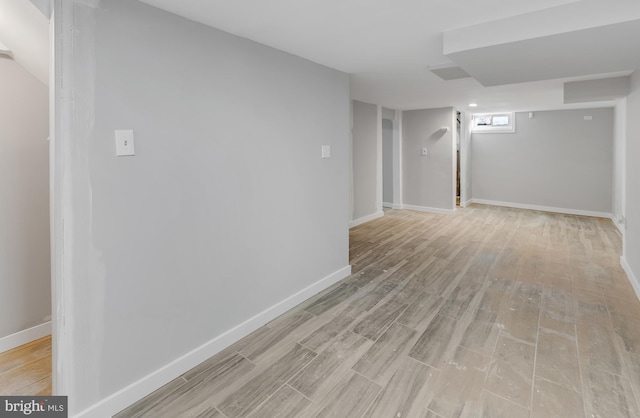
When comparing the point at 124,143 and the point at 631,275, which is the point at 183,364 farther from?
the point at 631,275

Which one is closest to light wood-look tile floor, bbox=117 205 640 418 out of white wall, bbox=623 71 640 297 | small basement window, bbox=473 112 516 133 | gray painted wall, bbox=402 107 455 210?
white wall, bbox=623 71 640 297

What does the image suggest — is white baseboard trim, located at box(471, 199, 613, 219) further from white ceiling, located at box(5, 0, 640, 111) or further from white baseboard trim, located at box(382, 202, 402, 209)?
white ceiling, located at box(5, 0, 640, 111)

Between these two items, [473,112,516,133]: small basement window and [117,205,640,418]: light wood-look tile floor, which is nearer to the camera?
[117,205,640,418]: light wood-look tile floor

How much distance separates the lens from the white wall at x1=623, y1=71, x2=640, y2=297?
2906mm

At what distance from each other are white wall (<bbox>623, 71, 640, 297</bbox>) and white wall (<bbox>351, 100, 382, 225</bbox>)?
3545 millimetres

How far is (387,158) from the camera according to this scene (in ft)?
24.6

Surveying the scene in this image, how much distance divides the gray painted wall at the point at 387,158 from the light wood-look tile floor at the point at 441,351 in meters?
3.88

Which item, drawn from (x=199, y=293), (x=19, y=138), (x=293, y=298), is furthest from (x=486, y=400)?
(x=19, y=138)

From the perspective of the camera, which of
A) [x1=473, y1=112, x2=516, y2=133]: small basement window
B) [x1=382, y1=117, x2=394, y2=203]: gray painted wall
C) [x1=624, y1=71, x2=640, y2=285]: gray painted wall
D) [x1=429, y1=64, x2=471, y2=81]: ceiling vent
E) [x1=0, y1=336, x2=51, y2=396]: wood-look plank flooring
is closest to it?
[x1=0, y1=336, x2=51, y2=396]: wood-look plank flooring

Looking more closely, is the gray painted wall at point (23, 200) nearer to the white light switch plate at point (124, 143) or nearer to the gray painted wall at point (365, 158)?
the white light switch plate at point (124, 143)

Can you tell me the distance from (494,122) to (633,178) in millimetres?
4943

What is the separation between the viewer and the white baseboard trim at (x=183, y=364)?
162 cm

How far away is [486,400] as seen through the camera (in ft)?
5.56

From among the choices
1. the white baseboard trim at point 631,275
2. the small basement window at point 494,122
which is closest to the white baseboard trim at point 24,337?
the white baseboard trim at point 631,275
